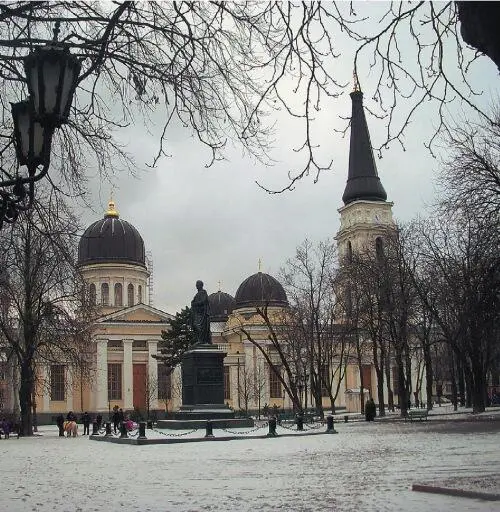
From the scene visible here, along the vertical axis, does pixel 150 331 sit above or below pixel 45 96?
above

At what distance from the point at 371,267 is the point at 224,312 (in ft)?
171

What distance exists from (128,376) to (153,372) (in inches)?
94.1

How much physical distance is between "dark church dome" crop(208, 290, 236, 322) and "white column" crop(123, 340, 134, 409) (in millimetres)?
19534

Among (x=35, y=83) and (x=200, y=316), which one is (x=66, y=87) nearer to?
(x=35, y=83)

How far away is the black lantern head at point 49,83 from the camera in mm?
7246

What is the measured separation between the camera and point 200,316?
35688mm

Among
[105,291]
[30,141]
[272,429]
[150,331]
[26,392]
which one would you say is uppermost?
[105,291]

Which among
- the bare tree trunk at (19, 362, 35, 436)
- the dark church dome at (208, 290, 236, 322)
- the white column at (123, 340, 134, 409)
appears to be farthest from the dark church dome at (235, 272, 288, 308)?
the bare tree trunk at (19, 362, 35, 436)

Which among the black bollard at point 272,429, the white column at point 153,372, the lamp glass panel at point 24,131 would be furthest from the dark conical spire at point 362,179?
the lamp glass panel at point 24,131

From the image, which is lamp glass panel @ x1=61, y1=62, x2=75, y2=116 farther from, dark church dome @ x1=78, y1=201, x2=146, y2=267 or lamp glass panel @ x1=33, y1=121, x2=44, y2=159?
dark church dome @ x1=78, y1=201, x2=146, y2=267

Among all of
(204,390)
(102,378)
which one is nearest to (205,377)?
(204,390)

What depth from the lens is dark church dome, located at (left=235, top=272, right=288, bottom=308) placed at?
86.6m

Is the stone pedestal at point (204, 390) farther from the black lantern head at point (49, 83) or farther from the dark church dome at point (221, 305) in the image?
the dark church dome at point (221, 305)

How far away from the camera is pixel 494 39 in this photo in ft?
17.7
